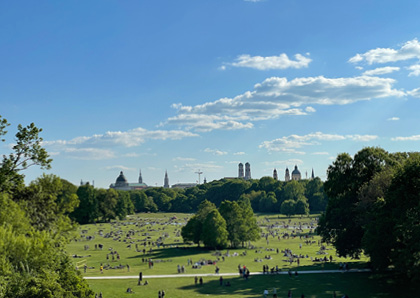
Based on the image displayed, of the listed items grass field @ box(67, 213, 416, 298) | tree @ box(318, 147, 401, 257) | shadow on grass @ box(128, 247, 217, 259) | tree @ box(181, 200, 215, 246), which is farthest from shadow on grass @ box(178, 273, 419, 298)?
tree @ box(181, 200, 215, 246)

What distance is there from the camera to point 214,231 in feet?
182

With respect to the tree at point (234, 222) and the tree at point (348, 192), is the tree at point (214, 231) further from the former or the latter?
the tree at point (348, 192)

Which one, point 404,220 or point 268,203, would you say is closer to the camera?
point 404,220

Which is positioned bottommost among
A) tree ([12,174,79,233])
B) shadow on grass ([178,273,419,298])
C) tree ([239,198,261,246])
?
shadow on grass ([178,273,419,298])

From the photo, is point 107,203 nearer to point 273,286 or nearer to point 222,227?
point 222,227

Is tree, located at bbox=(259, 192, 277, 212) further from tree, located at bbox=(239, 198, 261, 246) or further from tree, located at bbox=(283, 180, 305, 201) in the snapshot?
tree, located at bbox=(239, 198, 261, 246)

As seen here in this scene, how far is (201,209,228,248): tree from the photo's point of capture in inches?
2185

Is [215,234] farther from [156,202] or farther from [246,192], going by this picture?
[156,202]

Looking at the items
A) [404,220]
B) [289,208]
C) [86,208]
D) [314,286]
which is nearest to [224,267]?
[314,286]

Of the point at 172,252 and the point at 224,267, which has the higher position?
the point at 172,252

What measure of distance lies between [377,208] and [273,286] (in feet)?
35.3

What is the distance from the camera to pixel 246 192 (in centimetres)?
16762

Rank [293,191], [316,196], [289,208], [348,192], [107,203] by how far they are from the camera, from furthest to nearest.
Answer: [293,191], [316,196], [289,208], [107,203], [348,192]

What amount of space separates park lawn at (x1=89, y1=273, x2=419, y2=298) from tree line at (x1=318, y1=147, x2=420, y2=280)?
1.91 metres
